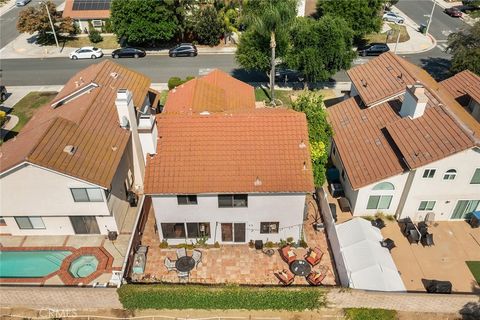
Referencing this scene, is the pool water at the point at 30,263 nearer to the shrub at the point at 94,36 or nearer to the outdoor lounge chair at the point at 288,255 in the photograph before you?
the outdoor lounge chair at the point at 288,255

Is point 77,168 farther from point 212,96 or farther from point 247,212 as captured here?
point 212,96

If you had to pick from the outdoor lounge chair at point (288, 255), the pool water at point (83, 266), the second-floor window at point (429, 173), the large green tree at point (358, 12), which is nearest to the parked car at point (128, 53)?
the large green tree at point (358, 12)

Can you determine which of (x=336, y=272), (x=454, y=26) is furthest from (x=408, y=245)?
(x=454, y=26)

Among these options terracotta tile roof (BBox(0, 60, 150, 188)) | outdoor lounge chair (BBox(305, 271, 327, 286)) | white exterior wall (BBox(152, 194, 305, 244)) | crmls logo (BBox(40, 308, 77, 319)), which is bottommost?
crmls logo (BBox(40, 308, 77, 319))

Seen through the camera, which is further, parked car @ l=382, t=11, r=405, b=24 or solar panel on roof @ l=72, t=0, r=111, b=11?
parked car @ l=382, t=11, r=405, b=24

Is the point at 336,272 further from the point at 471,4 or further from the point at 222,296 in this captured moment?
the point at 471,4

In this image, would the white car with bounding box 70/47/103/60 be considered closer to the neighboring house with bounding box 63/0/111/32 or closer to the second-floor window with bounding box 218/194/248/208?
the neighboring house with bounding box 63/0/111/32

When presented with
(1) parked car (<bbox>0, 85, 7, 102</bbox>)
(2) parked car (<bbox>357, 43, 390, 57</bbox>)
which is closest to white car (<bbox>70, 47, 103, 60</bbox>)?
(1) parked car (<bbox>0, 85, 7, 102</bbox>)
